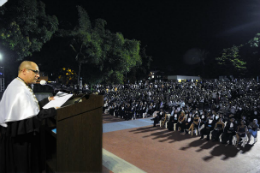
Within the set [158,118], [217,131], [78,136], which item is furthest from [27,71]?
[158,118]

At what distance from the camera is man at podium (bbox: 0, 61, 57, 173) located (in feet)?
4.50

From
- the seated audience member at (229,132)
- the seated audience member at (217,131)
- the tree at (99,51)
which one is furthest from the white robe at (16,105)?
the tree at (99,51)

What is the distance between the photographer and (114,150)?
566 cm

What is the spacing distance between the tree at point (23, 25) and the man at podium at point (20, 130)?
30.5 feet

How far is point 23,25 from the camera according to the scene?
32.0 feet

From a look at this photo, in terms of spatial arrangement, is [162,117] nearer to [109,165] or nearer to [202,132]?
[202,132]

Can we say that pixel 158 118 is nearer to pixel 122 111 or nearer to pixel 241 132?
pixel 122 111

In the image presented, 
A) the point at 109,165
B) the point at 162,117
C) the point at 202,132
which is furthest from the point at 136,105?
the point at 109,165

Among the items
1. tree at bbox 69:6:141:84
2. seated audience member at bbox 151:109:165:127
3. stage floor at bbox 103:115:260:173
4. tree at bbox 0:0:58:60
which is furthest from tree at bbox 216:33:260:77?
tree at bbox 0:0:58:60

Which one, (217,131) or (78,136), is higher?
(78,136)

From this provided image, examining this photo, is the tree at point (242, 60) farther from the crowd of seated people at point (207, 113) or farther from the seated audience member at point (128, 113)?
the seated audience member at point (128, 113)

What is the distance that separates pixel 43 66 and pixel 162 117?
1033cm

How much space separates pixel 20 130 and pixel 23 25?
10.4 metres

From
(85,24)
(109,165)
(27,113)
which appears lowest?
(109,165)
